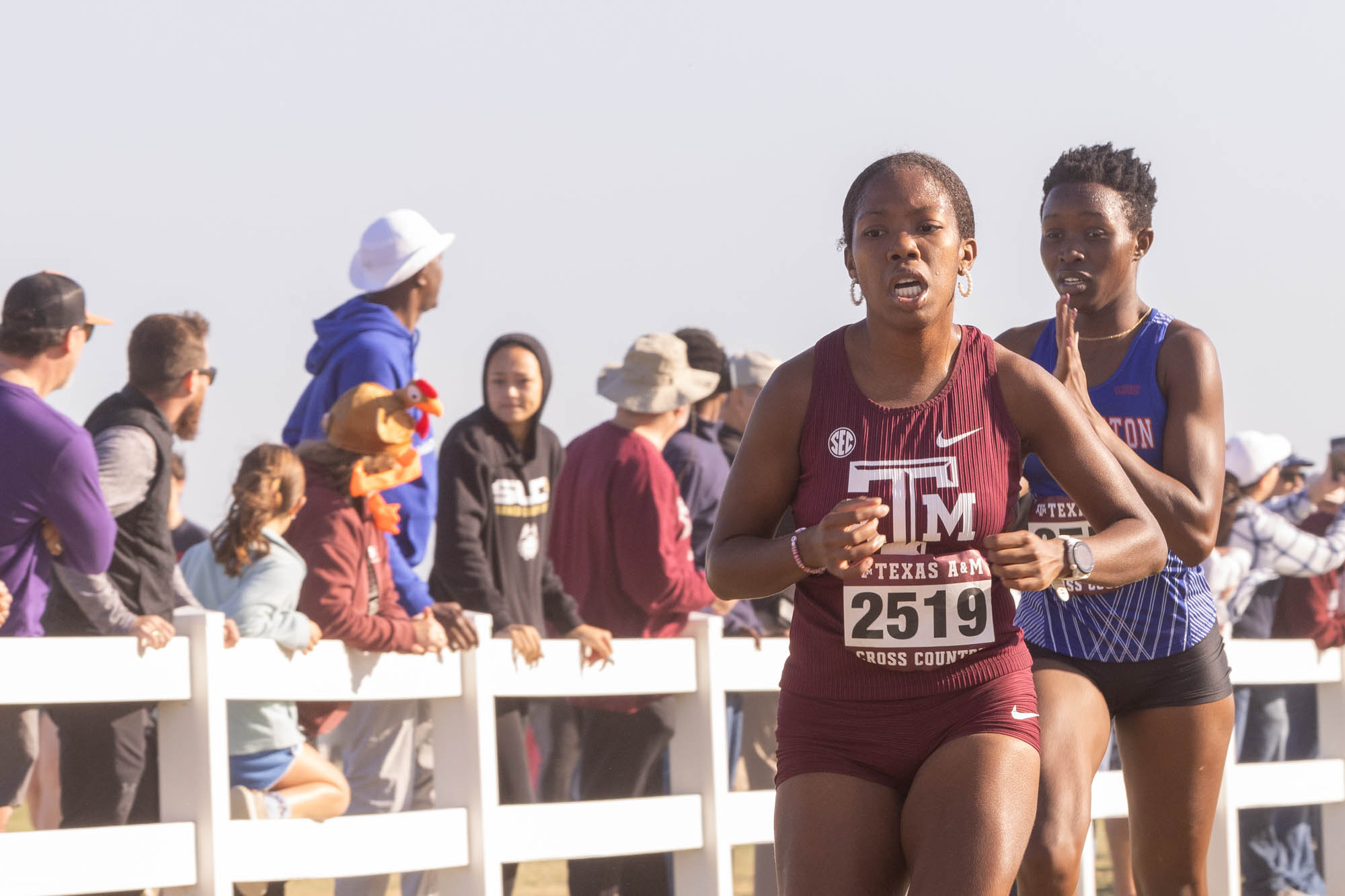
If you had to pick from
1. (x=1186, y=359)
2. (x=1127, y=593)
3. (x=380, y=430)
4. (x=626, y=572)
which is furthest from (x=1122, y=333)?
(x=626, y=572)

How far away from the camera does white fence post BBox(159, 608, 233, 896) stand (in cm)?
612

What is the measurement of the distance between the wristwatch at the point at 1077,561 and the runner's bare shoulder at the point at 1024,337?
5.01 ft

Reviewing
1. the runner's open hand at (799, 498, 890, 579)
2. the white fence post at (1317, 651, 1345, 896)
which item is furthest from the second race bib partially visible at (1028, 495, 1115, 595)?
the white fence post at (1317, 651, 1345, 896)

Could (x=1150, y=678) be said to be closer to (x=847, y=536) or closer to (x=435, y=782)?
(x=847, y=536)

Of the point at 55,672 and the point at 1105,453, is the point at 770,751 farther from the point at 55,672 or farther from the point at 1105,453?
the point at 1105,453

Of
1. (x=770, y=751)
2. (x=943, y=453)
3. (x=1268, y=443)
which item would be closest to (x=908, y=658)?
(x=943, y=453)

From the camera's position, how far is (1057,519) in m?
5.13

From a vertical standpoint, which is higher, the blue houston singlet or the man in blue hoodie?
the man in blue hoodie

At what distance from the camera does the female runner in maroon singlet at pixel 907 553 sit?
3791 mm

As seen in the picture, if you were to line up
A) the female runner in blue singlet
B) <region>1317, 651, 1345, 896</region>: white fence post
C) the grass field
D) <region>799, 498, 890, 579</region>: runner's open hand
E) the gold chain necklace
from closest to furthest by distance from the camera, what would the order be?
1. <region>799, 498, 890, 579</region>: runner's open hand
2. the female runner in blue singlet
3. the gold chain necklace
4. <region>1317, 651, 1345, 896</region>: white fence post
5. the grass field

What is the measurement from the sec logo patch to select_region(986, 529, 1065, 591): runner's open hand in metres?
0.36

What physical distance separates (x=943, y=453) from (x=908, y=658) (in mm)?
431

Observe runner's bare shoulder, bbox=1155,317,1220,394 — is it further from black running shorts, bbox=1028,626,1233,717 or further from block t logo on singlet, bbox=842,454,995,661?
block t logo on singlet, bbox=842,454,995,661

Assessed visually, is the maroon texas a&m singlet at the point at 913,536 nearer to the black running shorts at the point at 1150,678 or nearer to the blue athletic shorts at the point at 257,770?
the black running shorts at the point at 1150,678
